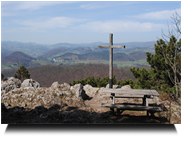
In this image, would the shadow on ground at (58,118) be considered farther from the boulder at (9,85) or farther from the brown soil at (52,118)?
the boulder at (9,85)

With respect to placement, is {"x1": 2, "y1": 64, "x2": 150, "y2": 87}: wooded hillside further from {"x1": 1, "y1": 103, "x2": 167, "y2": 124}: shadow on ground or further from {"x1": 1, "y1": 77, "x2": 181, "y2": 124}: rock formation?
{"x1": 1, "y1": 103, "x2": 167, "y2": 124}: shadow on ground

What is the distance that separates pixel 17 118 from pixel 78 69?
291 feet

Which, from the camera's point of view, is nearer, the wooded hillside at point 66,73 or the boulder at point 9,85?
the boulder at point 9,85

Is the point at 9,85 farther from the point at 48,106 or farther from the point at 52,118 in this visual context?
the point at 52,118

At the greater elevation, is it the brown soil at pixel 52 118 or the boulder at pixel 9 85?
the boulder at pixel 9 85

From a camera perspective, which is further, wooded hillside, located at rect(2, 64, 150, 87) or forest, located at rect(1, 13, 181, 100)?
wooded hillside, located at rect(2, 64, 150, 87)

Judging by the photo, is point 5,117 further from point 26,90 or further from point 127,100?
point 127,100

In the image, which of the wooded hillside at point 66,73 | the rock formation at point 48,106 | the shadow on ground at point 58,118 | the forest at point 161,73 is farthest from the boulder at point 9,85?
the wooded hillside at point 66,73

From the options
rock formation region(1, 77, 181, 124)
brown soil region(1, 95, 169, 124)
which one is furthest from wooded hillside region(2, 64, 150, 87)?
brown soil region(1, 95, 169, 124)

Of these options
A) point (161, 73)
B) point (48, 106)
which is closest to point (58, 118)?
point (48, 106)

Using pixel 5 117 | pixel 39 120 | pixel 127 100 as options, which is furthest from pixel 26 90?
pixel 127 100

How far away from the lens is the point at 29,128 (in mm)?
2869

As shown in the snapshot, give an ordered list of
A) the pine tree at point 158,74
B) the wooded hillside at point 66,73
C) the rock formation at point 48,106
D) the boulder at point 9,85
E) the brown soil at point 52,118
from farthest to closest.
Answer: the wooded hillside at point 66,73 < the pine tree at point 158,74 < the boulder at point 9,85 < the rock formation at point 48,106 < the brown soil at point 52,118

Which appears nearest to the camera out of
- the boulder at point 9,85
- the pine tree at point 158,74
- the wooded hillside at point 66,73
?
the boulder at point 9,85
